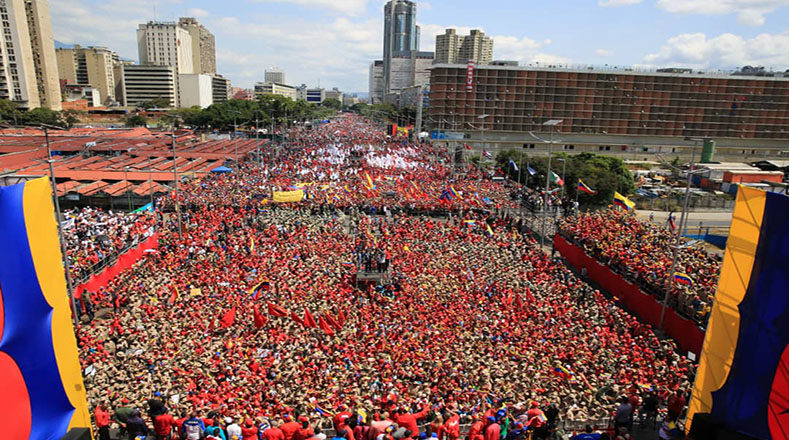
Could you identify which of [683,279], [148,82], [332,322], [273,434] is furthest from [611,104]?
[148,82]

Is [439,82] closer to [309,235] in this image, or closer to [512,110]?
[512,110]

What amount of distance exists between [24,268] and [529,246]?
2152 centimetres

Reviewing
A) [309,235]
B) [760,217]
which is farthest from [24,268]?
[309,235]

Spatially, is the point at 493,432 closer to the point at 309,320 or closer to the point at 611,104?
the point at 309,320

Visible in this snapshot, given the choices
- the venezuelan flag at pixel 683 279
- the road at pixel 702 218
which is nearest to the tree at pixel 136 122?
the road at pixel 702 218

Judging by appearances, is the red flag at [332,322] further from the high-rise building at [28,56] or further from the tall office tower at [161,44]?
the tall office tower at [161,44]

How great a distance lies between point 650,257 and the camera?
19953 millimetres

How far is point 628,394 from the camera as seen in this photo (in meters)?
11.6

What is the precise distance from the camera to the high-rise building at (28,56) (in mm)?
97750

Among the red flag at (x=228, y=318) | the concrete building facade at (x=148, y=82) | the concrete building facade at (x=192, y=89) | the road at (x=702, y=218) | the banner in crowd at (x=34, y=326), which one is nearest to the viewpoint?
the banner in crowd at (x=34, y=326)

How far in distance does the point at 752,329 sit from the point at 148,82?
6638 inches

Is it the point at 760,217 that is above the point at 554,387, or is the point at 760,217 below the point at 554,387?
above

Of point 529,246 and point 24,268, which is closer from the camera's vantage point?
point 24,268

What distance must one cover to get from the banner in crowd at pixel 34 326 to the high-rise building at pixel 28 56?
121m
